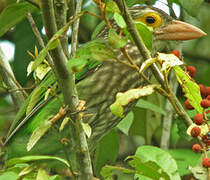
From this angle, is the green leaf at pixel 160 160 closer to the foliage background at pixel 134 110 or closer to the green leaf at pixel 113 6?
the foliage background at pixel 134 110

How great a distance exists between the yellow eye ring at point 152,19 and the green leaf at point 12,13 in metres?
1.06

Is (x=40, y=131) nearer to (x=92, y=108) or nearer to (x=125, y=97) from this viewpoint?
(x=125, y=97)

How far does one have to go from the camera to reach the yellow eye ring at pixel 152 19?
135 inches

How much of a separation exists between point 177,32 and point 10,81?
117 centimetres

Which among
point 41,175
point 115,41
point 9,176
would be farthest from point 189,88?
point 9,176

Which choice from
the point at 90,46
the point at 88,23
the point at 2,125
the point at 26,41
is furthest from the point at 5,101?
the point at 90,46

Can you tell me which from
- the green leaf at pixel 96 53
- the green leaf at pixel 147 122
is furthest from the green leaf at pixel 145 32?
the green leaf at pixel 147 122

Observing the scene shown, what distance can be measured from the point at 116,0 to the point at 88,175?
0.81m

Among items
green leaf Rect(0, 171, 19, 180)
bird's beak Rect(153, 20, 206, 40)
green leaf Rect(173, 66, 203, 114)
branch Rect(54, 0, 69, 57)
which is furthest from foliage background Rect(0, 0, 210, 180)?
green leaf Rect(0, 171, 19, 180)

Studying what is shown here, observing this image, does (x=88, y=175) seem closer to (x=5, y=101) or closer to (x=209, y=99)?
(x=209, y=99)

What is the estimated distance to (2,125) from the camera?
16.1 ft

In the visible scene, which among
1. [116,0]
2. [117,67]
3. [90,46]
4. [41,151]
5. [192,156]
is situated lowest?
[192,156]

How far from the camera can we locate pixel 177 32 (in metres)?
3.37

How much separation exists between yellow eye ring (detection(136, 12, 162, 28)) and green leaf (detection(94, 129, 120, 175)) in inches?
32.2
